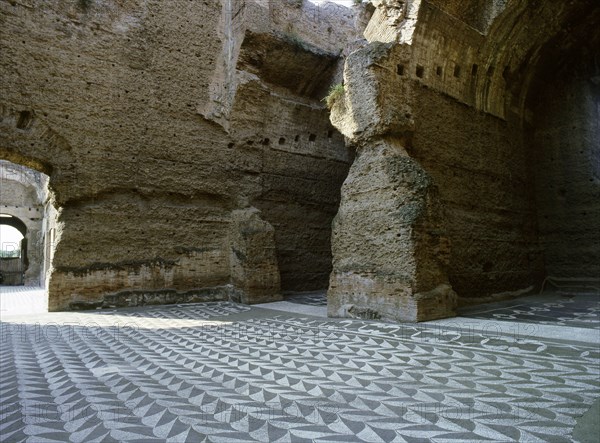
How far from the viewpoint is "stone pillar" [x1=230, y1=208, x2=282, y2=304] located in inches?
328

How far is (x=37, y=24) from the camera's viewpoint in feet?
23.7

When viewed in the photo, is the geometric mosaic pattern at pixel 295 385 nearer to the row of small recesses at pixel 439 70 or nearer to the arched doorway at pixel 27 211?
the row of small recesses at pixel 439 70

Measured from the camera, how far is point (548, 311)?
20.8 ft

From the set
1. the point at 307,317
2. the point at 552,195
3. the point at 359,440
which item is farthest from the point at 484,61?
the point at 359,440

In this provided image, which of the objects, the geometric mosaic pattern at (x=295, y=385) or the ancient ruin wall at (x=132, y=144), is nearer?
the geometric mosaic pattern at (x=295, y=385)

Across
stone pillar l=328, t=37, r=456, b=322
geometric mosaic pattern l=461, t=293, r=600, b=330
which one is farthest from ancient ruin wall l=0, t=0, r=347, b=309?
geometric mosaic pattern l=461, t=293, r=600, b=330

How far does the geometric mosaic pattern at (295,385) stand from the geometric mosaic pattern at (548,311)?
52.4 inches

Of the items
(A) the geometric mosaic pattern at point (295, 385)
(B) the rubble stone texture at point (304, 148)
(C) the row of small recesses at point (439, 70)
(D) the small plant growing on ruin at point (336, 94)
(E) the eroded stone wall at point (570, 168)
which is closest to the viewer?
(A) the geometric mosaic pattern at point (295, 385)

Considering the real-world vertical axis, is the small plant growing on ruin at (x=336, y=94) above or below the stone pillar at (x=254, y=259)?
above

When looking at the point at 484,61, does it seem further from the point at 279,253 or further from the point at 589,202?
the point at 279,253

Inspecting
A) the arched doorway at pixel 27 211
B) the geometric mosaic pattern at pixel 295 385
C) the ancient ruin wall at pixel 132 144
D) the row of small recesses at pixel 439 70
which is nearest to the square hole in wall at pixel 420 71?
the row of small recesses at pixel 439 70

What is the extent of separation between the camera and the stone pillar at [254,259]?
8.34 m

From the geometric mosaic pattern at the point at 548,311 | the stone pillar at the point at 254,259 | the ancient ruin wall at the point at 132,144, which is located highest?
the ancient ruin wall at the point at 132,144

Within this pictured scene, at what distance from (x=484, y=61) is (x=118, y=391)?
779 centimetres
